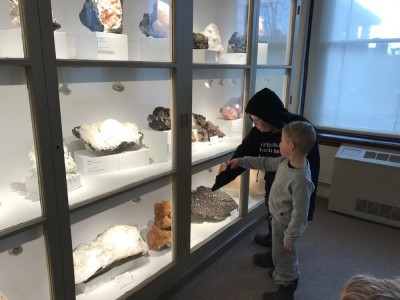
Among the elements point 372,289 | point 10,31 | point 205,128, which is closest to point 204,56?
point 205,128

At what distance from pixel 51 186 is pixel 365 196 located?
2510 millimetres

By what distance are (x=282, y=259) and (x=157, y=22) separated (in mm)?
1347

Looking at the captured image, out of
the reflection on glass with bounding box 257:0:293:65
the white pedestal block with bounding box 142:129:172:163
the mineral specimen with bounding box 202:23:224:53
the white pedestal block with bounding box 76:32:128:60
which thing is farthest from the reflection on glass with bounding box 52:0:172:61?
the reflection on glass with bounding box 257:0:293:65

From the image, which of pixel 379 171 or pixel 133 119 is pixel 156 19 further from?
pixel 379 171

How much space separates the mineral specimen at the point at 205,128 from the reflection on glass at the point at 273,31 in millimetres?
559

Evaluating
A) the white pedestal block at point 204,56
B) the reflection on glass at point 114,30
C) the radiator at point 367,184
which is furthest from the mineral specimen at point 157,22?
the radiator at point 367,184

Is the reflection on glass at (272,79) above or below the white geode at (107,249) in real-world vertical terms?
above

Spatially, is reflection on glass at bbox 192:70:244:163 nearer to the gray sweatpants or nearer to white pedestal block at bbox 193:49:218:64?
white pedestal block at bbox 193:49:218:64

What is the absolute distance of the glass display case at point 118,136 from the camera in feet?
3.49

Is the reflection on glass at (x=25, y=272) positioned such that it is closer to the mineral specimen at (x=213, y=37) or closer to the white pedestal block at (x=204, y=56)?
the white pedestal block at (x=204, y=56)

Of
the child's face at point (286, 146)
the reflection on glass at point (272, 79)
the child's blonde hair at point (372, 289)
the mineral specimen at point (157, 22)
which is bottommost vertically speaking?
the child's blonde hair at point (372, 289)

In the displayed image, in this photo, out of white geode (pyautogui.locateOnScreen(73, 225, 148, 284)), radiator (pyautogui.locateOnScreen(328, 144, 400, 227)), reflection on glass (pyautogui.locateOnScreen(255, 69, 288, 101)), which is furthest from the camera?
radiator (pyautogui.locateOnScreen(328, 144, 400, 227))

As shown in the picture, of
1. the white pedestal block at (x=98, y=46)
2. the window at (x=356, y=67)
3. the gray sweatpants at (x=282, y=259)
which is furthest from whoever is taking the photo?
the window at (x=356, y=67)

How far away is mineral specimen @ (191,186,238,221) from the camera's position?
2246 millimetres
